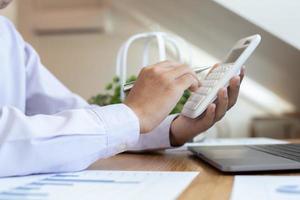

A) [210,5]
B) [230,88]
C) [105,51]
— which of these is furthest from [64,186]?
[105,51]

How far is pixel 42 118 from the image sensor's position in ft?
1.89

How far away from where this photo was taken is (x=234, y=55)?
68cm

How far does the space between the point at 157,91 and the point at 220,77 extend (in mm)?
102

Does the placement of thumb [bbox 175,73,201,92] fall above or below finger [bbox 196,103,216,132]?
above

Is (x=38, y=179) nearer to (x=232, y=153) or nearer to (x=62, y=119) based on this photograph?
(x=62, y=119)

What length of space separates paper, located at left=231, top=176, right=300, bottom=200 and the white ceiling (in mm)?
746

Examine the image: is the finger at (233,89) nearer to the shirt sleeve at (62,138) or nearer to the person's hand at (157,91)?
the person's hand at (157,91)

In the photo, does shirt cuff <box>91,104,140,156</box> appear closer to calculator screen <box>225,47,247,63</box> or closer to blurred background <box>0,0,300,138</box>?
calculator screen <box>225,47,247,63</box>

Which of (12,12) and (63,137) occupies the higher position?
(63,137)

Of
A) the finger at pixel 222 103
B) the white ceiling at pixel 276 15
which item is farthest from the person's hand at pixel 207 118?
the white ceiling at pixel 276 15

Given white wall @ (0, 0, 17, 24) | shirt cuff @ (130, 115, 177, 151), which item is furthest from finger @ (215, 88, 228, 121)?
white wall @ (0, 0, 17, 24)

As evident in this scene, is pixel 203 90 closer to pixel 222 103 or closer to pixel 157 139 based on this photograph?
pixel 222 103

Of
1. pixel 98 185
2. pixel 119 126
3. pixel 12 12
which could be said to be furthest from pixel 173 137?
pixel 12 12

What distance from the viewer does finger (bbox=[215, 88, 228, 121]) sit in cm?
68
